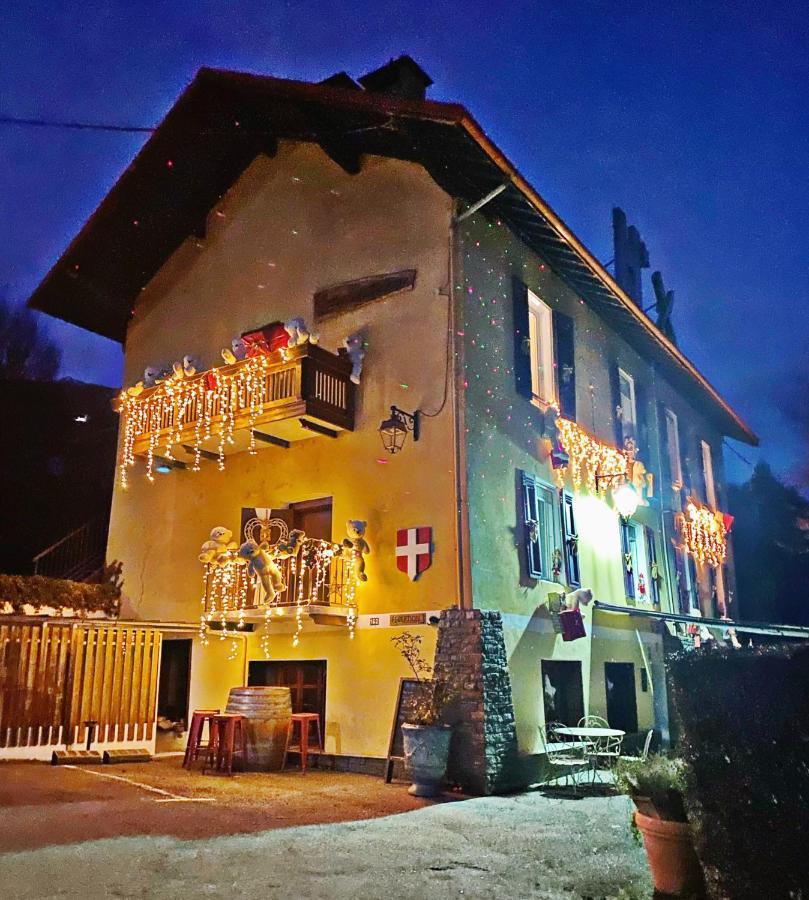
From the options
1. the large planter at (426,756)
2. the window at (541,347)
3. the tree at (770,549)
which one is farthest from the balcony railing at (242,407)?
the tree at (770,549)

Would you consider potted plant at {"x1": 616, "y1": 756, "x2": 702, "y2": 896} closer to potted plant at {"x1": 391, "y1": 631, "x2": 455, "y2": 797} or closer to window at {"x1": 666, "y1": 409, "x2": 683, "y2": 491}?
potted plant at {"x1": 391, "y1": 631, "x2": 455, "y2": 797}

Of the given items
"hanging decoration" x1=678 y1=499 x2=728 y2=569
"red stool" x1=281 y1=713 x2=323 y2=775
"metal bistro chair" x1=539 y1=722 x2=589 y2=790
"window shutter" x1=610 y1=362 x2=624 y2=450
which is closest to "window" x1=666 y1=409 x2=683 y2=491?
"hanging decoration" x1=678 y1=499 x2=728 y2=569

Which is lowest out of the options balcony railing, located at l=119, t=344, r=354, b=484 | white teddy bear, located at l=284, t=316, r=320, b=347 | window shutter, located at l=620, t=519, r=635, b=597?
window shutter, located at l=620, t=519, r=635, b=597

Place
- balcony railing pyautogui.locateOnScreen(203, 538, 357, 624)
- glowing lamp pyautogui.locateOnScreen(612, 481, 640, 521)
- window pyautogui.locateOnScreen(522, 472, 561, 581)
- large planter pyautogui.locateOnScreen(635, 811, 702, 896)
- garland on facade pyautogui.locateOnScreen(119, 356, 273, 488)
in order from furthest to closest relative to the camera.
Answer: glowing lamp pyautogui.locateOnScreen(612, 481, 640, 521)
garland on facade pyautogui.locateOnScreen(119, 356, 273, 488)
window pyautogui.locateOnScreen(522, 472, 561, 581)
balcony railing pyautogui.locateOnScreen(203, 538, 357, 624)
large planter pyautogui.locateOnScreen(635, 811, 702, 896)

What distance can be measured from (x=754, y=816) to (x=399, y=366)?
8.40 m

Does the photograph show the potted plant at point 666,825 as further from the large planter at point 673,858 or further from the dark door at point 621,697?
the dark door at point 621,697

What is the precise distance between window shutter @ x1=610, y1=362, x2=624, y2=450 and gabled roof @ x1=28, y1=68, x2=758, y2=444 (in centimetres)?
109

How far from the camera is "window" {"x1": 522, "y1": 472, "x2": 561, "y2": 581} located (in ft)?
38.4

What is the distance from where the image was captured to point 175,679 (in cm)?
1316

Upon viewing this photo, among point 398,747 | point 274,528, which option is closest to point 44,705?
point 274,528

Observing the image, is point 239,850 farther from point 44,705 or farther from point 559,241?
point 559,241

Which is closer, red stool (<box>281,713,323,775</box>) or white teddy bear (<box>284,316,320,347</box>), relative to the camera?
red stool (<box>281,713,323,775</box>)

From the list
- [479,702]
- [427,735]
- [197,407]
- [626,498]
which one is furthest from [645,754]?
[197,407]

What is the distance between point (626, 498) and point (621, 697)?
11.1 feet
